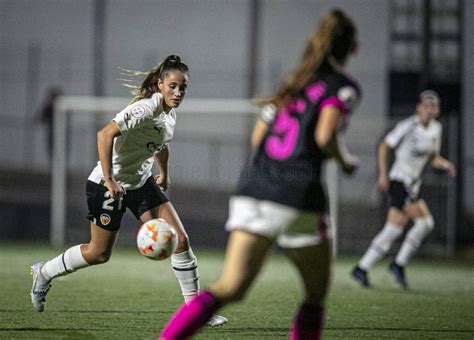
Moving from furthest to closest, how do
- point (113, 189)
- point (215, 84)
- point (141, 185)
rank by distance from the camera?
point (215, 84), point (141, 185), point (113, 189)

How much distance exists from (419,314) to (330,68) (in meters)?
3.82

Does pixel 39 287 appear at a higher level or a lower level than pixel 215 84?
lower

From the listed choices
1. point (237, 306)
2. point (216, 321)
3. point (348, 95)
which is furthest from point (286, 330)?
point (348, 95)

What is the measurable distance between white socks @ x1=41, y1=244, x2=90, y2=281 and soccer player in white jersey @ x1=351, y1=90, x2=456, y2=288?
169 inches

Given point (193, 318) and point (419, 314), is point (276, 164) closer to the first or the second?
point (193, 318)

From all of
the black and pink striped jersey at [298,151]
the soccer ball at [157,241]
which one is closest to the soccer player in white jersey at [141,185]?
the soccer ball at [157,241]

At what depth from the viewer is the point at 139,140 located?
676cm

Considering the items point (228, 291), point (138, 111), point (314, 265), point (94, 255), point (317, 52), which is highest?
point (317, 52)

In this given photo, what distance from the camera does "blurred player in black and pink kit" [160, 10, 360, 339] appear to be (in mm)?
4609

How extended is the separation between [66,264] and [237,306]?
1727 mm

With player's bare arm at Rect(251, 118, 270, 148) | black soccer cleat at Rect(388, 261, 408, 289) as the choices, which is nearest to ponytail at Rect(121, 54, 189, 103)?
player's bare arm at Rect(251, 118, 270, 148)

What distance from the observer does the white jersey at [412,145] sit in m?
10.7

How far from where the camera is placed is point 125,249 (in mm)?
15875

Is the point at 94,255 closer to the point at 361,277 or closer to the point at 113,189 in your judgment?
the point at 113,189
